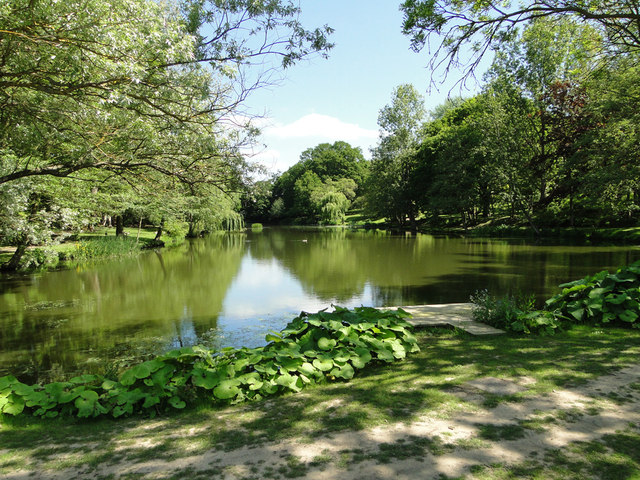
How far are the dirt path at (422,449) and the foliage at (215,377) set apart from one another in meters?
0.75

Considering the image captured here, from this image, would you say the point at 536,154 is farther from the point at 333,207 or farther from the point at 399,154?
the point at 333,207

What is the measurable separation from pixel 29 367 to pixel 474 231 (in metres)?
32.8

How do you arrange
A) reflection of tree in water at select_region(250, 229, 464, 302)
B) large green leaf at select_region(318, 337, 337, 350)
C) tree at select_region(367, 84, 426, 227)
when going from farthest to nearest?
tree at select_region(367, 84, 426, 227), reflection of tree in water at select_region(250, 229, 464, 302), large green leaf at select_region(318, 337, 337, 350)

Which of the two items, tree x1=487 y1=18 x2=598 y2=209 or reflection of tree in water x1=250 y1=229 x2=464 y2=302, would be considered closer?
reflection of tree in water x1=250 y1=229 x2=464 y2=302

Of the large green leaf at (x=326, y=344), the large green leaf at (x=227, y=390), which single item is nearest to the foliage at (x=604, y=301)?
the large green leaf at (x=326, y=344)

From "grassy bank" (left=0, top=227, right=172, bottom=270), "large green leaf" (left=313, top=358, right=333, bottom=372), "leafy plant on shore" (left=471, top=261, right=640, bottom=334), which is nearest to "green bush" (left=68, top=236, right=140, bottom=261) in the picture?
"grassy bank" (left=0, top=227, right=172, bottom=270)

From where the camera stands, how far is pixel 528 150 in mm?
31859

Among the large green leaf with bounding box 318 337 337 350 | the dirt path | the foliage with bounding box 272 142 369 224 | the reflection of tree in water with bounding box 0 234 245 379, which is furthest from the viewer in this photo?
the foliage with bounding box 272 142 369 224

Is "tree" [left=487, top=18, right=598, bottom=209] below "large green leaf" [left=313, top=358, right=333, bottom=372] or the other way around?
the other way around

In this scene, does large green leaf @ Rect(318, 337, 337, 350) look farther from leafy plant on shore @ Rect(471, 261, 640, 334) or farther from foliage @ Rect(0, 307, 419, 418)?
leafy plant on shore @ Rect(471, 261, 640, 334)

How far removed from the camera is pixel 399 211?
45.7 metres

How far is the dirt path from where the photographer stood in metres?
2.22

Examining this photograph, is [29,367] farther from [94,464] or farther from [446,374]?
[446,374]

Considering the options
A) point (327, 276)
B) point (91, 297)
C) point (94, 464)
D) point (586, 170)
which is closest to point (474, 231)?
point (586, 170)
